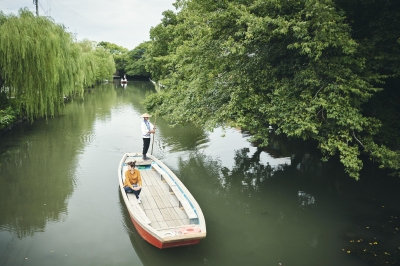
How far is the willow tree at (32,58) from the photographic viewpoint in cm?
1551

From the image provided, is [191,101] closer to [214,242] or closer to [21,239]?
[214,242]

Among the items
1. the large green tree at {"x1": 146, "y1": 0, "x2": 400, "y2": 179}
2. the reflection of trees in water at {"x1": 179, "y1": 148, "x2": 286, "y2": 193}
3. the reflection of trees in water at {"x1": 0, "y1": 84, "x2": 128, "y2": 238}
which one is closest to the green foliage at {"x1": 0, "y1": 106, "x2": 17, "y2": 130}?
the reflection of trees in water at {"x1": 0, "y1": 84, "x2": 128, "y2": 238}

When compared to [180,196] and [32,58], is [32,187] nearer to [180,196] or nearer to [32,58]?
[180,196]

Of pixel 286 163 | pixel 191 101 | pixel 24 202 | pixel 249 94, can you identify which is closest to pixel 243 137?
pixel 286 163

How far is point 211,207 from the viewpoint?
9.76 metres

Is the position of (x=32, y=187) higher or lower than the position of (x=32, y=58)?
lower

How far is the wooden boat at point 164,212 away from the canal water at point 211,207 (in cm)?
58

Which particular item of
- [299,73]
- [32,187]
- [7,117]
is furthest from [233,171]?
[7,117]

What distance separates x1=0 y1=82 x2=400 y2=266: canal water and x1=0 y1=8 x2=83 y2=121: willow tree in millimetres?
2321

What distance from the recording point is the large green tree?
813cm

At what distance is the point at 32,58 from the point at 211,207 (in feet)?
39.7

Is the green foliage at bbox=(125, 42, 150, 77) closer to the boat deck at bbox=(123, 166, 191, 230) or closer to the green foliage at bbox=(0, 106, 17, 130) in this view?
the green foliage at bbox=(0, 106, 17, 130)

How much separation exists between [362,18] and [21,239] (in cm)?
1127

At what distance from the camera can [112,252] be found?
7.16 m
